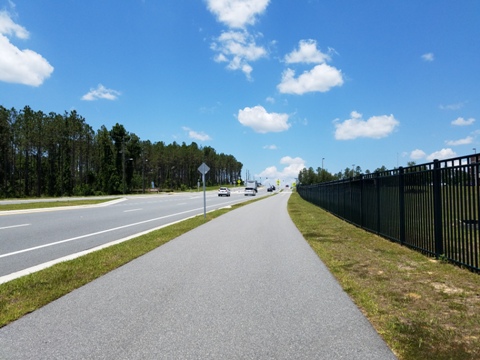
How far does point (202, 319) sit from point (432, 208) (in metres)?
5.92

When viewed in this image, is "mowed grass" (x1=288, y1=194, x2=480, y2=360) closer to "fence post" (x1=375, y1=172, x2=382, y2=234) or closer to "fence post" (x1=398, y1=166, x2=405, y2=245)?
"fence post" (x1=398, y1=166, x2=405, y2=245)

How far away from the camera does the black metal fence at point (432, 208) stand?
6.35 metres

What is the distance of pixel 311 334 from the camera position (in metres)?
3.79

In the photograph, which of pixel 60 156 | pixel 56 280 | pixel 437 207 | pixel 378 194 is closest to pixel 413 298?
pixel 437 207

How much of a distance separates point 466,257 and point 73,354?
6722 mm

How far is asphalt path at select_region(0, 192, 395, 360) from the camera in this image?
3424mm

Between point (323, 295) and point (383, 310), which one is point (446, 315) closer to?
point (383, 310)

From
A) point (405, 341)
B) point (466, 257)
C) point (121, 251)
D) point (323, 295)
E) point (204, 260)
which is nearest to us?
point (405, 341)

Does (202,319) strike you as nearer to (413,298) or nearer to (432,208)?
(413,298)

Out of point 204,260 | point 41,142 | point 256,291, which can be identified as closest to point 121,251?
point 204,260

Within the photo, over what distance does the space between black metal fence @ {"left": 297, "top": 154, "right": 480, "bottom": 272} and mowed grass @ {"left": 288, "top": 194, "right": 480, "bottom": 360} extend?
39cm

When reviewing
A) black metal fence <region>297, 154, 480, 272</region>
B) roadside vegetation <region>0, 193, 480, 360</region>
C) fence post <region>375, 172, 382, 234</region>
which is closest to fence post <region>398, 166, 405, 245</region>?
black metal fence <region>297, 154, 480, 272</region>

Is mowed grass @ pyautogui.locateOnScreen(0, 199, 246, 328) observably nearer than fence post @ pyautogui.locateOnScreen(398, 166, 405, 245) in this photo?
Yes

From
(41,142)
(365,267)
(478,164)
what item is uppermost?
(41,142)
